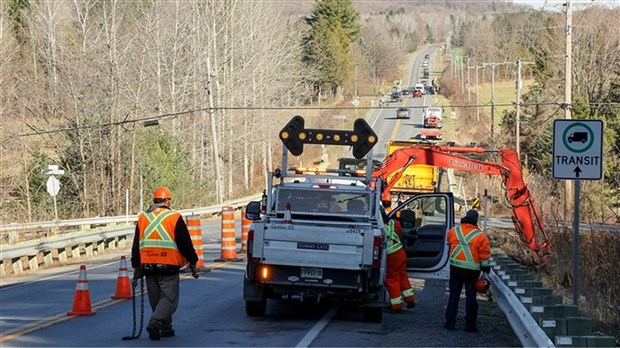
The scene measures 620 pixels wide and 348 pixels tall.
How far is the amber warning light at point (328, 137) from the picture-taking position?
1469 cm

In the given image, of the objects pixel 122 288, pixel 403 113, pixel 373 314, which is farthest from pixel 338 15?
pixel 373 314

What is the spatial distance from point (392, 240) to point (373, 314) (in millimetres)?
1440

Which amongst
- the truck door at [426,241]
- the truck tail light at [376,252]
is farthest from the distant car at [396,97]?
the truck tail light at [376,252]

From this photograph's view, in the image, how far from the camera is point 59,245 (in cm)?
2677

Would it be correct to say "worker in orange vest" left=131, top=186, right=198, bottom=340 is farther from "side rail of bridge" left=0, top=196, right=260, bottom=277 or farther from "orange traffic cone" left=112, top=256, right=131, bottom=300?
"side rail of bridge" left=0, top=196, right=260, bottom=277

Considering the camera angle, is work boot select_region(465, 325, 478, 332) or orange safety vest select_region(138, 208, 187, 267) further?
work boot select_region(465, 325, 478, 332)

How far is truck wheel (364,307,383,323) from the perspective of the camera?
13.6 m

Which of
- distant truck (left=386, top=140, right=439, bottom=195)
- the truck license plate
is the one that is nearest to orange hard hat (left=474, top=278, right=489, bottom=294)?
the truck license plate

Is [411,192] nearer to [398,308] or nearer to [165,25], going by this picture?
[398,308]

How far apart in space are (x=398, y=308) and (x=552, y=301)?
351 centimetres

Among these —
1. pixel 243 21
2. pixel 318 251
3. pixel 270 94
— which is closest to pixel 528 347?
pixel 318 251

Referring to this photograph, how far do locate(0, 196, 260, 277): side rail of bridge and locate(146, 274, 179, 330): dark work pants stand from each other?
12.6 metres

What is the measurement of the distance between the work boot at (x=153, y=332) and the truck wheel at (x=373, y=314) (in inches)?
130

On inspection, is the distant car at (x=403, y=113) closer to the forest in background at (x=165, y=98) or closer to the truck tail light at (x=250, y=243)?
the forest in background at (x=165, y=98)
